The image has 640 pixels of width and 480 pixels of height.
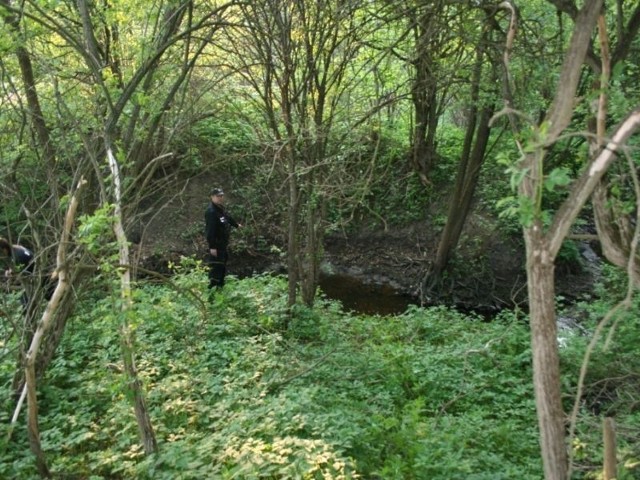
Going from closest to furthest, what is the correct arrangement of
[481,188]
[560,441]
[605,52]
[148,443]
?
1. [560,441]
2. [605,52]
3. [148,443]
4. [481,188]

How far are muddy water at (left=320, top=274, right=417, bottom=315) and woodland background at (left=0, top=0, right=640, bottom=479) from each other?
2.05 m

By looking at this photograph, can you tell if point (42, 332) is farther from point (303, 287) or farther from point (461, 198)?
point (461, 198)

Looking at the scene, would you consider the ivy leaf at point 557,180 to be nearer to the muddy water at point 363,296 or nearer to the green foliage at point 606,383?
the green foliage at point 606,383

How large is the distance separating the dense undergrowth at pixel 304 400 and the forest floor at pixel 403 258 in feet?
13.4

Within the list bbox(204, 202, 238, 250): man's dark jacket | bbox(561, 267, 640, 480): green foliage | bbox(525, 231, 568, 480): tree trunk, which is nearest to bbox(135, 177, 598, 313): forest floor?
bbox(204, 202, 238, 250): man's dark jacket

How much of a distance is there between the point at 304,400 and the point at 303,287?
12.3 ft

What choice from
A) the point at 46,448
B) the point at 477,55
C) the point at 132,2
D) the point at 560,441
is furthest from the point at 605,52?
the point at 132,2

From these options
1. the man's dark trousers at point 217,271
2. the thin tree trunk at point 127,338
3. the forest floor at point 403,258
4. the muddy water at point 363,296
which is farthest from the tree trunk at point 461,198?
the thin tree trunk at point 127,338

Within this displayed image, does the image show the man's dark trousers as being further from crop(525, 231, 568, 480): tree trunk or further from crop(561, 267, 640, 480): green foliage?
crop(525, 231, 568, 480): tree trunk

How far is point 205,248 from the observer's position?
48.3 feet

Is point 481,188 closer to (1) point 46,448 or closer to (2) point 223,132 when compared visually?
(2) point 223,132

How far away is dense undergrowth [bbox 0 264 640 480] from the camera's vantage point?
432cm

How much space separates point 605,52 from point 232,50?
6.06m

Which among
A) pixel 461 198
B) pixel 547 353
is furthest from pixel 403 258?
pixel 547 353
